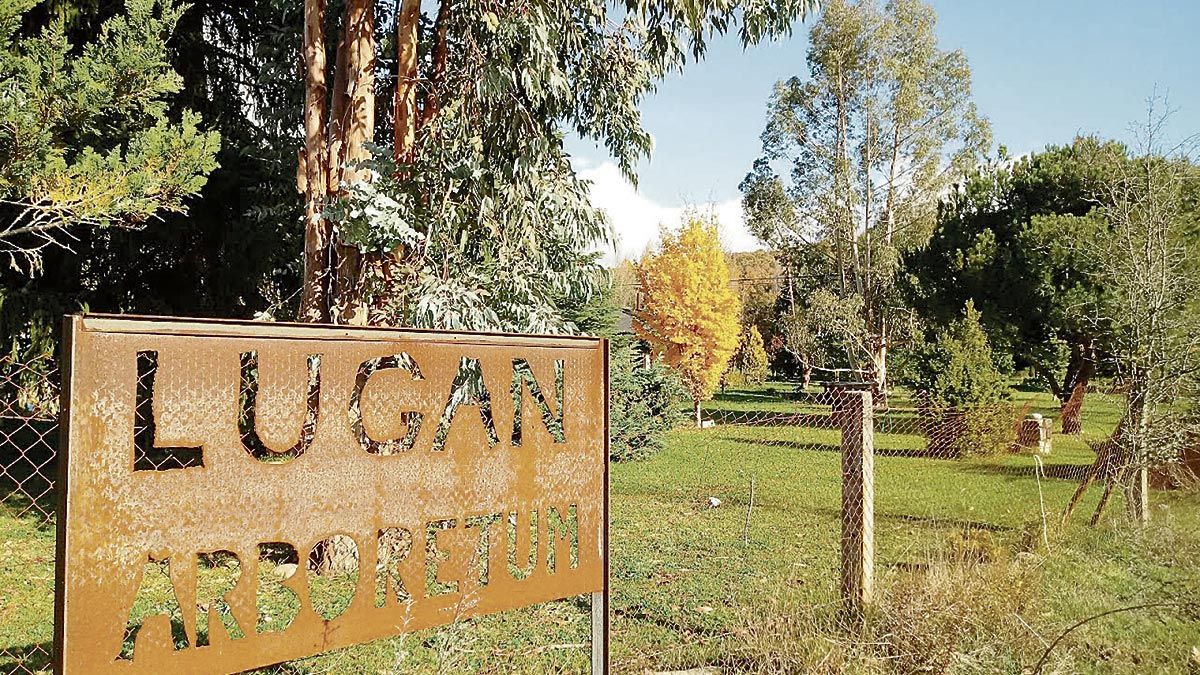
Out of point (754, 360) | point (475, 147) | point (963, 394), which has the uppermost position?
point (475, 147)

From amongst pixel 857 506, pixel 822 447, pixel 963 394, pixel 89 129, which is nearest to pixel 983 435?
pixel 963 394

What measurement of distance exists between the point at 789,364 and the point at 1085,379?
16.7 meters

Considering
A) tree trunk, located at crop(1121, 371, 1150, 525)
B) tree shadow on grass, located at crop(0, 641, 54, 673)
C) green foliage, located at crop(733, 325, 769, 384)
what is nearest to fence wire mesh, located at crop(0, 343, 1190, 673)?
tree shadow on grass, located at crop(0, 641, 54, 673)

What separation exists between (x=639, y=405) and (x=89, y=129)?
9.33m

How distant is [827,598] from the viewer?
443 cm

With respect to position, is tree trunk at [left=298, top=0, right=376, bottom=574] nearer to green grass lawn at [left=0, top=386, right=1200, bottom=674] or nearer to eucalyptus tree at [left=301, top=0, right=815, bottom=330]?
eucalyptus tree at [left=301, top=0, right=815, bottom=330]

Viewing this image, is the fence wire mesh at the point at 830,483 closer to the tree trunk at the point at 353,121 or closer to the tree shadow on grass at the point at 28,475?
the tree shadow on grass at the point at 28,475

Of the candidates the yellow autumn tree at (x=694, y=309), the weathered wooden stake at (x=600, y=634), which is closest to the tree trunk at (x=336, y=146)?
the weathered wooden stake at (x=600, y=634)

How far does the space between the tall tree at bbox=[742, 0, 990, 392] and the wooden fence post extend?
19.5 metres

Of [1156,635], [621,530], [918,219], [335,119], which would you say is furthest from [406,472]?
[918,219]

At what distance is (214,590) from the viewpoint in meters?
5.98

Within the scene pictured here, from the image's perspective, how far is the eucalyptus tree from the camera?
6.02 meters

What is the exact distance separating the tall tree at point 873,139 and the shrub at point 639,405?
976cm

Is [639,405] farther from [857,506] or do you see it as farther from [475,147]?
[857,506]
